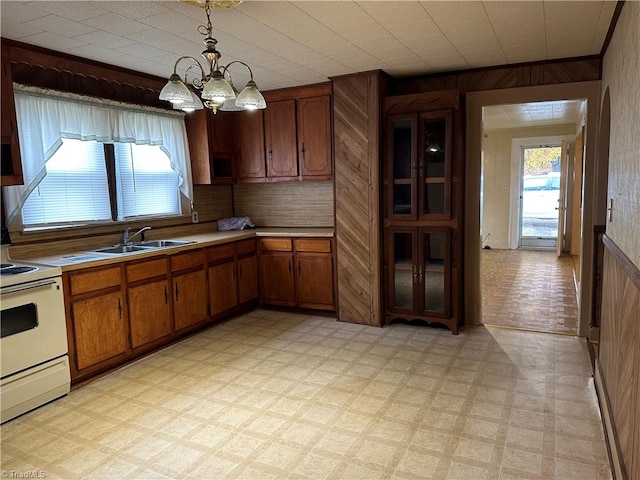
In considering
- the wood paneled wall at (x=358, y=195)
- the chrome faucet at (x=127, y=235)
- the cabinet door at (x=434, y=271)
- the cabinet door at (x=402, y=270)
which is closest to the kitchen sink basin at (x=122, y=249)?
the chrome faucet at (x=127, y=235)

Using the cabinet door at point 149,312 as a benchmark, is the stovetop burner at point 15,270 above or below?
above

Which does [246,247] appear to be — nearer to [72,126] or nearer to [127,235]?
[127,235]

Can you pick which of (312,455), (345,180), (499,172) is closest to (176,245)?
(345,180)

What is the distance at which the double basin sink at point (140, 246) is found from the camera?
3.78m

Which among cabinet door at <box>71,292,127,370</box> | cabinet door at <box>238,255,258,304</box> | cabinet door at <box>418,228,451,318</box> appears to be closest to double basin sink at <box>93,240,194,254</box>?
cabinet door at <box>71,292,127,370</box>

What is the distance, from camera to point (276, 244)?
15.7 ft

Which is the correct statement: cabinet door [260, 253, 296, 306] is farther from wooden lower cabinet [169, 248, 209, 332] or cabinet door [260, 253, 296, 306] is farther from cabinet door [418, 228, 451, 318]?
cabinet door [418, 228, 451, 318]

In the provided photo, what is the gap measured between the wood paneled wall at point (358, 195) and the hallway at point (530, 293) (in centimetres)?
123

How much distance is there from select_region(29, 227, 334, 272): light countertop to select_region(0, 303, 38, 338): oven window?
1.08ft

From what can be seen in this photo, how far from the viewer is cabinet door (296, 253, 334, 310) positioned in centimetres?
460

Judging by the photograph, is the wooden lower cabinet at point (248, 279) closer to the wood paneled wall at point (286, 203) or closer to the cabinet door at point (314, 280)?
the cabinet door at point (314, 280)

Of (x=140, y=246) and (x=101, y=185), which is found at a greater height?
(x=101, y=185)

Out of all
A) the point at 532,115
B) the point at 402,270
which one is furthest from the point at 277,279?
the point at 532,115

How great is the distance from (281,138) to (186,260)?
1.73 m
